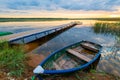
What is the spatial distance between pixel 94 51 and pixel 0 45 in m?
5.35

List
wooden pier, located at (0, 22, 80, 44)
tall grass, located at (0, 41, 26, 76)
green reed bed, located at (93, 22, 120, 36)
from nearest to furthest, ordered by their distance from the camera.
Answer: tall grass, located at (0, 41, 26, 76)
wooden pier, located at (0, 22, 80, 44)
green reed bed, located at (93, 22, 120, 36)

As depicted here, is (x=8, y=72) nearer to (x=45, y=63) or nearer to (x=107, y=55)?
(x=45, y=63)

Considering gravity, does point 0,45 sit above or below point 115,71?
above

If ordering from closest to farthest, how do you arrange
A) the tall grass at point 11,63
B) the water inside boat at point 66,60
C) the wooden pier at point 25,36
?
the tall grass at point 11,63, the water inside boat at point 66,60, the wooden pier at point 25,36

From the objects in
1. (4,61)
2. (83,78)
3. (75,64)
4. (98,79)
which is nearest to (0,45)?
(4,61)

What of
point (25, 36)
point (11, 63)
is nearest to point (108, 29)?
point (25, 36)

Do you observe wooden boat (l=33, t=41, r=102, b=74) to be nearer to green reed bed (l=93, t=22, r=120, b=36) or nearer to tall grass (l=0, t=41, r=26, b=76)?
tall grass (l=0, t=41, r=26, b=76)

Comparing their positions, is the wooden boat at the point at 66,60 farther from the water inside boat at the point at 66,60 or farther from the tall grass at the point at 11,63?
the tall grass at the point at 11,63

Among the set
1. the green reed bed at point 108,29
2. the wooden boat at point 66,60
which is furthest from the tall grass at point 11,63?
the green reed bed at point 108,29

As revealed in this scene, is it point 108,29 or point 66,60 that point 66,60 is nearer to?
point 66,60

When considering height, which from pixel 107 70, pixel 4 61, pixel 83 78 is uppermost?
pixel 4 61

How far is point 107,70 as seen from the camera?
7.55m

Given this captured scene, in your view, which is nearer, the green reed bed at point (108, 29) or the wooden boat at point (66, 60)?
the wooden boat at point (66, 60)

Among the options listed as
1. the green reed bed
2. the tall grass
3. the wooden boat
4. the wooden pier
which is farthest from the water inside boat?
the green reed bed
